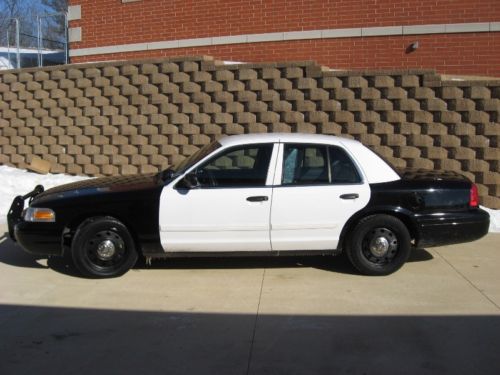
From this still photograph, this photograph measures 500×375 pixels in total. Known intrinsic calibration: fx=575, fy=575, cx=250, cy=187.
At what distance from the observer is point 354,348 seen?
4277 mm

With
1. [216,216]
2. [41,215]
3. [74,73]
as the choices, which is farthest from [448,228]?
[74,73]

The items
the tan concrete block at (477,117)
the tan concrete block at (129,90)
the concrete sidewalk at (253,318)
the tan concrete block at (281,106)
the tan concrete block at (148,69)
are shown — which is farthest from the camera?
the tan concrete block at (129,90)

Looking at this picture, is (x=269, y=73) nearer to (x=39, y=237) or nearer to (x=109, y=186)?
(x=109, y=186)

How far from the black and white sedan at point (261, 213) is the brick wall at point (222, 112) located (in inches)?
139

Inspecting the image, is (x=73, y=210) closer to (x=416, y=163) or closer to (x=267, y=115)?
(x=267, y=115)

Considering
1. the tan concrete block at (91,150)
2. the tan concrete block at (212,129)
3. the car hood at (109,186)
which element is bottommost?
the car hood at (109,186)

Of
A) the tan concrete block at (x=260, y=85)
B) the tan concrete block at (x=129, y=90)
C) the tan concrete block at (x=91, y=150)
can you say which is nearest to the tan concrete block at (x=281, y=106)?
the tan concrete block at (x=260, y=85)

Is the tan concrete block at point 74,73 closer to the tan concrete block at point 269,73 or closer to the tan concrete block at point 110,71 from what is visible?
the tan concrete block at point 110,71

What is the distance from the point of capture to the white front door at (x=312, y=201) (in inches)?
235

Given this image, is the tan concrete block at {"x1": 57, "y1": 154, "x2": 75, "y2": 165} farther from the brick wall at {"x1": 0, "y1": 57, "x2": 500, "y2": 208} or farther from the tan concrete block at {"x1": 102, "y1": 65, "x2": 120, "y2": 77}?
the tan concrete block at {"x1": 102, "y1": 65, "x2": 120, "y2": 77}

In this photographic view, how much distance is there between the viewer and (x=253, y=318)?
4.90m

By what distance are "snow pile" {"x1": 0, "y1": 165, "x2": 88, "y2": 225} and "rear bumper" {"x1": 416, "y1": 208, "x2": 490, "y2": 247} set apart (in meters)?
6.80

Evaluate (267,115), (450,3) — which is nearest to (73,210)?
(267,115)

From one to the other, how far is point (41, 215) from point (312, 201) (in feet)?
9.31
